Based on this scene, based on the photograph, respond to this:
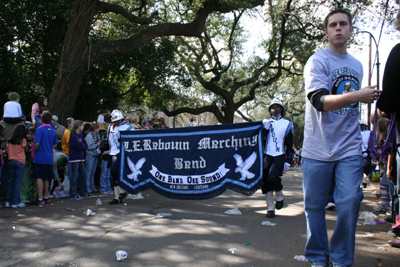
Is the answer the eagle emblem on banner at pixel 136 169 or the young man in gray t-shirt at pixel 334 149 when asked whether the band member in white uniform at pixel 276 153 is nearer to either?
the eagle emblem on banner at pixel 136 169

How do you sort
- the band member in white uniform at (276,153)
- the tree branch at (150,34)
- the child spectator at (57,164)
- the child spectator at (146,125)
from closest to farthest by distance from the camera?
the band member in white uniform at (276,153)
the child spectator at (57,164)
the child spectator at (146,125)
the tree branch at (150,34)

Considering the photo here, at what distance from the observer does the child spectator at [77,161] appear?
28.0ft

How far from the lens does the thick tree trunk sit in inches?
525

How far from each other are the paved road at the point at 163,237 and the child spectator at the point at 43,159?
1.82 feet

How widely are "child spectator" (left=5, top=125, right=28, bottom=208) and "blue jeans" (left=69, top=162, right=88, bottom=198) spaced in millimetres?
1351

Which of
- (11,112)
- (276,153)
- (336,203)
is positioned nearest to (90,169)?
(11,112)

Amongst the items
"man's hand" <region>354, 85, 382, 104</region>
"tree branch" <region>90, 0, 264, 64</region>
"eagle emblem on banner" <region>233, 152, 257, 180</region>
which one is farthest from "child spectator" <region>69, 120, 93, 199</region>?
"man's hand" <region>354, 85, 382, 104</region>

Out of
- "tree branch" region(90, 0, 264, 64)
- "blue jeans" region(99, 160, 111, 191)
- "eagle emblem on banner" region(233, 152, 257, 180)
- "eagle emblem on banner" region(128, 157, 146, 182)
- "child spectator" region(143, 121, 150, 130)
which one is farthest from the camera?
"tree branch" region(90, 0, 264, 64)

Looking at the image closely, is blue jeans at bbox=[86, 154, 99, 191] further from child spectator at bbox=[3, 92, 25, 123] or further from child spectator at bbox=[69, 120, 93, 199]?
child spectator at bbox=[3, 92, 25, 123]

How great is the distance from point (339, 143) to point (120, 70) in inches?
752

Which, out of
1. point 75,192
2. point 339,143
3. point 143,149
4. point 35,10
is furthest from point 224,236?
point 35,10

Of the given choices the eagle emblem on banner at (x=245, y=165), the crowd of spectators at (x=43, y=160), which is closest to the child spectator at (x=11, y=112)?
the crowd of spectators at (x=43, y=160)

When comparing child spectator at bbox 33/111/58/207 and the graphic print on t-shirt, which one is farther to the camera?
child spectator at bbox 33/111/58/207

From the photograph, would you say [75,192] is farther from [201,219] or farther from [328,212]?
[328,212]
